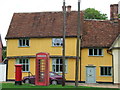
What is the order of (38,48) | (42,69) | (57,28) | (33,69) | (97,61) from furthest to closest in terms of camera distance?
(57,28) → (38,48) → (33,69) → (97,61) → (42,69)

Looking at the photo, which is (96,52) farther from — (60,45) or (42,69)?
(42,69)

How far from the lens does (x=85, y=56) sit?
1432 inches

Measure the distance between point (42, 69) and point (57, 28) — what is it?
11921mm

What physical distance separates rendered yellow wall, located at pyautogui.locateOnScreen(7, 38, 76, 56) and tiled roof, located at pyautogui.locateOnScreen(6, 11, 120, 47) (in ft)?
2.02

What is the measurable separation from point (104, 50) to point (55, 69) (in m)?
6.23

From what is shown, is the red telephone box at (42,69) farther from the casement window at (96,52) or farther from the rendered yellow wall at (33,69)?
the casement window at (96,52)

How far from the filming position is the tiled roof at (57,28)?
121 feet

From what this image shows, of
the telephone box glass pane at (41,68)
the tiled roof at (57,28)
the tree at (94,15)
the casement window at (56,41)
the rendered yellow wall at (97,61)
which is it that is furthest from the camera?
the tree at (94,15)

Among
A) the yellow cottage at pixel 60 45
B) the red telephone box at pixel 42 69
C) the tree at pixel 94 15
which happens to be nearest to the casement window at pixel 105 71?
the yellow cottage at pixel 60 45

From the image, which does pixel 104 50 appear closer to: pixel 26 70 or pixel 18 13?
pixel 26 70

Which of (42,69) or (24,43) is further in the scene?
(24,43)

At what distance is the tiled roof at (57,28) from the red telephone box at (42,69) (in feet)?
33.2

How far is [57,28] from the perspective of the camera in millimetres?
37906

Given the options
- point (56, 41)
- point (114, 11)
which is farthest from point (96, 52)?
point (114, 11)
